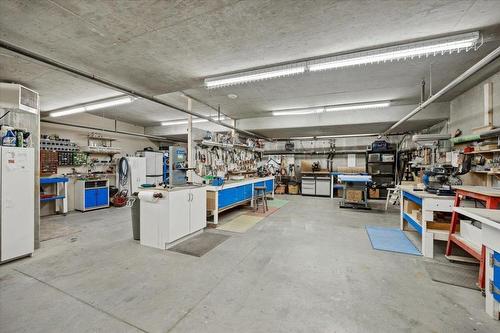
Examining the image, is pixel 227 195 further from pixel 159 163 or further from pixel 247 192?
pixel 159 163

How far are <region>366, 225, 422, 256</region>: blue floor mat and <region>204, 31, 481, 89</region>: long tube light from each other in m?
2.99

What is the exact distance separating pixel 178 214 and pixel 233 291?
5.91ft

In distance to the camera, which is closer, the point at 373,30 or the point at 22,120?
the point at 373,30

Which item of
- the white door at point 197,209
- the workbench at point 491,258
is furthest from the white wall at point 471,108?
the white door at point 197,209

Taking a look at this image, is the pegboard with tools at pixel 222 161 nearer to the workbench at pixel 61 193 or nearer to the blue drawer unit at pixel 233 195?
the blue drawer unit at pixel 233 195

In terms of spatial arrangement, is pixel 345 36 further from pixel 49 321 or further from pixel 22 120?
pixel 22 120

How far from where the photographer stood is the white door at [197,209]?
389 cm

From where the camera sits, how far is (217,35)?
8.40 ft

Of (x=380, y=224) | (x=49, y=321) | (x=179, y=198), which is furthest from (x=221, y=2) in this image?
(x=380, y=224)

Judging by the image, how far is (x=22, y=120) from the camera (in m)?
3.35

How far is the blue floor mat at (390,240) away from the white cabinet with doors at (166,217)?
3.40m

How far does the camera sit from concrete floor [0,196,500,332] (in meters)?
1.76

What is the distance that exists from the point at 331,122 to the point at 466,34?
14.0 feet

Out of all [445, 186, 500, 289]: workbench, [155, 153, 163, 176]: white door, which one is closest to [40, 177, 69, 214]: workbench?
[155, 153, 163, 176]: white door
